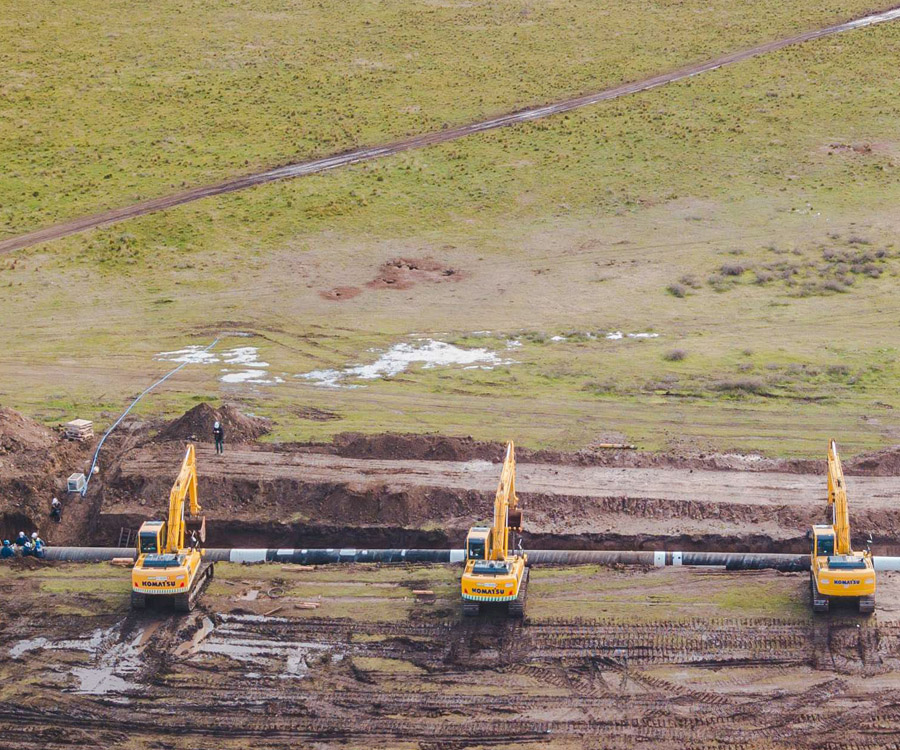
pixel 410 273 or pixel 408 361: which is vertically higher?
pixel 410 273

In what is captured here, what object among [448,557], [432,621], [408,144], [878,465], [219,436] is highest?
[408,144]

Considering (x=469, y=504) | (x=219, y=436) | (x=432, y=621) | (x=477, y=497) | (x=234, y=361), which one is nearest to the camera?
(x=432, y=621)

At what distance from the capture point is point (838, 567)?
29594 mm

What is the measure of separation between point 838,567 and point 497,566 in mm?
8171

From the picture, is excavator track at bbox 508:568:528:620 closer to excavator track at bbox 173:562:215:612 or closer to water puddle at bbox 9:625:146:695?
excavator track at bbox 173:562:215:612

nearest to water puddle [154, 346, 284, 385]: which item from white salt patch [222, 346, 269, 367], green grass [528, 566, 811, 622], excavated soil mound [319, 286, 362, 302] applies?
white salt patch [222, 346, 269, 367]

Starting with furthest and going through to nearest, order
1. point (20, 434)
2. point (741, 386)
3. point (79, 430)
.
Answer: point (741, 386)
point (79, 430)
point (20, 434)

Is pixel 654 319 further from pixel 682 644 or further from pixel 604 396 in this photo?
pixel 682 644

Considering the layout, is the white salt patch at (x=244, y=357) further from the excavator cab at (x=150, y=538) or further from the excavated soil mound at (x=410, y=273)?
the excavator cab at (x=150, y=538)

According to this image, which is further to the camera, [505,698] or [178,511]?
[178,511]

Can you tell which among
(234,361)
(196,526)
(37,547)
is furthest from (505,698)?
(234,361)

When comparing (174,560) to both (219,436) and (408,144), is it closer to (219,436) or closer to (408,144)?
(219,436)

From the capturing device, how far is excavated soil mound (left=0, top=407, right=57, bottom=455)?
3925 centimetres

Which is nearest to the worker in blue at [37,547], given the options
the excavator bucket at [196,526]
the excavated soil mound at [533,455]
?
the excavator bucket at [196,526]
